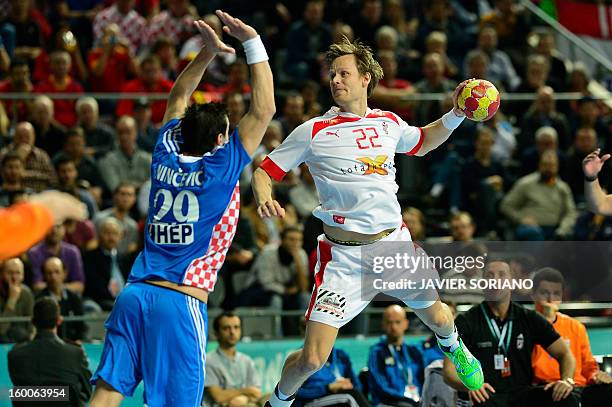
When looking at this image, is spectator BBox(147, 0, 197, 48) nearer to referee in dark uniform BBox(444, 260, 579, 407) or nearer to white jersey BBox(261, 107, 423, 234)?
referee in dark uniform BBox(444, 260, 579, 407)

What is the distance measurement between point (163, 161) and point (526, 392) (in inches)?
172

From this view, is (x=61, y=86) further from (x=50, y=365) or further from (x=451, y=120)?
(x=451, y=120)

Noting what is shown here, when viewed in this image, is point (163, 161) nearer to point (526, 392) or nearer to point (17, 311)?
point (526, 392)

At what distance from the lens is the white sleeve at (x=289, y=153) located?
909 cm

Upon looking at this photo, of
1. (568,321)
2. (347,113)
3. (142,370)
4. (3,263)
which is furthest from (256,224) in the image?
(142,370)

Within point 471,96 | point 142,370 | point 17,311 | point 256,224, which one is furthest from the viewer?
point 256,224

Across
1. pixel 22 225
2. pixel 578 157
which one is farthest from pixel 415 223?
pixel 22 225

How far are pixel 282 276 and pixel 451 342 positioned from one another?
16.7ft

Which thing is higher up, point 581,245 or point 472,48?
point 472,48

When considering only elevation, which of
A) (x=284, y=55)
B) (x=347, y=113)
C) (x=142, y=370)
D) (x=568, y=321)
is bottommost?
(x=142, y=370)

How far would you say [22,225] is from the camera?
6109 mm

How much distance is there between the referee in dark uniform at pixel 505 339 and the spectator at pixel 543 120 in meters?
6.53

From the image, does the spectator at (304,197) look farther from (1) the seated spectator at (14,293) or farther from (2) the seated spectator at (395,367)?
(1) the seated spectator at (14,293)

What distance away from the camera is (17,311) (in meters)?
13.1
